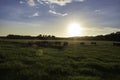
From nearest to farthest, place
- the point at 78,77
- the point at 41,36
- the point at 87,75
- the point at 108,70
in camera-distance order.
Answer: the point at 78,77 < the point at 87,75 < the point at 108,70 < the point at 41,36

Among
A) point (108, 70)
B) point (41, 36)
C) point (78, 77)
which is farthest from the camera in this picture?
point (41, 36)

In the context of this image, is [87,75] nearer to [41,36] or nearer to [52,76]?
[52,76]

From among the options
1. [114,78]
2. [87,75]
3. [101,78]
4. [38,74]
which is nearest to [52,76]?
[38,74]

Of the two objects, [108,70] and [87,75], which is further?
[108,70]

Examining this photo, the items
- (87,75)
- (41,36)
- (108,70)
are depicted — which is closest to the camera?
(87,75)

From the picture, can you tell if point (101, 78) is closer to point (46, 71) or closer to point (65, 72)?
point (65, 72)

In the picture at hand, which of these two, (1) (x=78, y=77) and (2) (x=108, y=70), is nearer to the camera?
(1) (x=78, y=77)

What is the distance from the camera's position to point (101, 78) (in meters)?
15.5

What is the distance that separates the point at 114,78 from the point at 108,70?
307 cm

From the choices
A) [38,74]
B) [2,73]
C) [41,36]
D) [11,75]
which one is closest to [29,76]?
[38,74]

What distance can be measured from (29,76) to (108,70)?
28.9 ft

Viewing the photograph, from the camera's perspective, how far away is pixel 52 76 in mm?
15797

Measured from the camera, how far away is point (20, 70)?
17641 mm

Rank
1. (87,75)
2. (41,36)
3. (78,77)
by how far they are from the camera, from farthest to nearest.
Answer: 1. (41,36)
2. (87,75)
3. (78,77)
